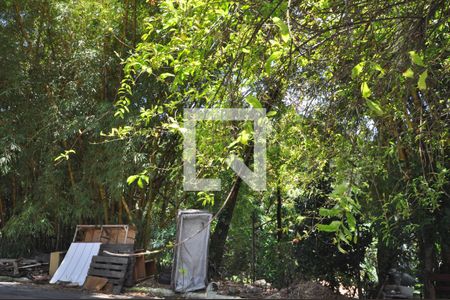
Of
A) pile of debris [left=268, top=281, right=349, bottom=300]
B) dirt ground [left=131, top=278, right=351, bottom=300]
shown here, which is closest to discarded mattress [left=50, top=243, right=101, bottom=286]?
dirt ground [left=131, top=278, right=351, bottom=300]

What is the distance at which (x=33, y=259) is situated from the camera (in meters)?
7.72

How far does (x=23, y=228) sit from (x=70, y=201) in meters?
0.75

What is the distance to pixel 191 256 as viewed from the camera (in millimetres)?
6098

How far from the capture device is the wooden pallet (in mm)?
6344

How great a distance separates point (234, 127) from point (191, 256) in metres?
3.10

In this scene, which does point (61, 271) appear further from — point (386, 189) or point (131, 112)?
point (386, 189)

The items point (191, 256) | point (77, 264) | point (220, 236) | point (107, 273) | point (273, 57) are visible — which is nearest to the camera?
point (273, 57)

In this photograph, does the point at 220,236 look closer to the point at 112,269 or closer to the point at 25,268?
the point at 112,269

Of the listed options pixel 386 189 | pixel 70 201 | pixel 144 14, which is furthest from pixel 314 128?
pixel 70 201

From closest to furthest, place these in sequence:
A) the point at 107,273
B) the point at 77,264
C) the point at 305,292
Result: the point at 305,292 < the point at 107,273 < the point at 77,264

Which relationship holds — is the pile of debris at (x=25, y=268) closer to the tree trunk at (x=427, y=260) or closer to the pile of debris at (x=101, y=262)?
the pile of debris at (x=101, y=262)

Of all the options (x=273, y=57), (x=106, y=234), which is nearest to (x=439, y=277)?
(x=106, y=234)

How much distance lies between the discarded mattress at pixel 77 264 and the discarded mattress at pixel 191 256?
144 centimetres

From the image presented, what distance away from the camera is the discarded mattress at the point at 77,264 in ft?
22.1
